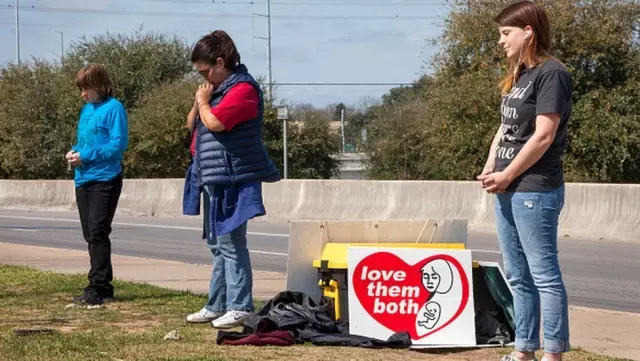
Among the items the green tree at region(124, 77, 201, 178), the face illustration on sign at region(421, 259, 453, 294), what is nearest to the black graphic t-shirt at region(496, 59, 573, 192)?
the face illustration on sign at region(421, 259, 453, 294)

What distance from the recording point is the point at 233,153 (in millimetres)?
7477

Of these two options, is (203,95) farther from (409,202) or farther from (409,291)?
(409,202)

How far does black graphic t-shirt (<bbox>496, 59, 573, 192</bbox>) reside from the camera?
5621mm

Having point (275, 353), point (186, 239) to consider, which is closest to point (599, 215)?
point (186, 239)

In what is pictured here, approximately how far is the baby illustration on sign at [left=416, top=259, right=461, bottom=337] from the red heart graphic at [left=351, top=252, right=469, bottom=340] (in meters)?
0.01

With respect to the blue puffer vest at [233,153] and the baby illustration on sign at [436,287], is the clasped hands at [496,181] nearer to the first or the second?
the baby illustration on sign at [436,287]

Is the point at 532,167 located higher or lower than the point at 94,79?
lower

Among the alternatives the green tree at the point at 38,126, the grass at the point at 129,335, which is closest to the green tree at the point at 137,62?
the green tree at the point at 38,126

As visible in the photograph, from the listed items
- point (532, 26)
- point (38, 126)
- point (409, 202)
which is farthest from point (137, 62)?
point (532, 26)

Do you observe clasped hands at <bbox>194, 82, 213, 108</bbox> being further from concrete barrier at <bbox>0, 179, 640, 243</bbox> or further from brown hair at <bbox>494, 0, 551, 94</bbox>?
concrete barrier at <bbox>0, 179, 640, 243</bbox>

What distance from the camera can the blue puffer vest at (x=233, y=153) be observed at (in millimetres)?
7465

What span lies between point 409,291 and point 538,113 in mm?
1800

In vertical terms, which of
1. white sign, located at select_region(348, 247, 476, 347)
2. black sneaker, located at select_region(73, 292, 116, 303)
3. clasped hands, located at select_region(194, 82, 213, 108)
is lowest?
black sneaker, located at select_region(73, 292, 116, 303)

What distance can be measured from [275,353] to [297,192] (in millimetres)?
16316
